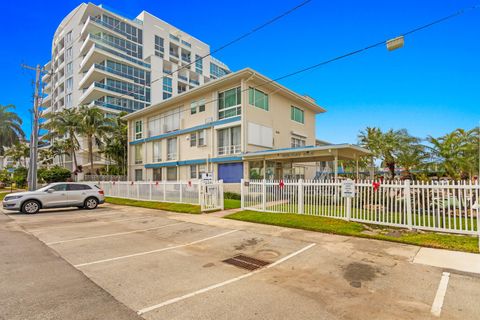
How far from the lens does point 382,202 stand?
8.75m

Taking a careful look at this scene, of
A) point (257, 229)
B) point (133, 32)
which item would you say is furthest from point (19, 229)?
point (133, 32)

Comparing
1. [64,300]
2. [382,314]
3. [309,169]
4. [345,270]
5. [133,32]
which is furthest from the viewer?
[133,32]

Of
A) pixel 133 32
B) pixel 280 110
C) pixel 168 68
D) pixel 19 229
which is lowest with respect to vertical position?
pixel 19 229

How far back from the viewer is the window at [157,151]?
26703 mm

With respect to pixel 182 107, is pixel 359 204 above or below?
below

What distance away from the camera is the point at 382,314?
Answer: 3344 mm

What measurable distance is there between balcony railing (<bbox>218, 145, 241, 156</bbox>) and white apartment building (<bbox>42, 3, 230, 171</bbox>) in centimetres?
2337

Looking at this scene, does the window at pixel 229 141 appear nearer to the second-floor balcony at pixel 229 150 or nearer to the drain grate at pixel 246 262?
the second-floor balcony at pixel 229 150

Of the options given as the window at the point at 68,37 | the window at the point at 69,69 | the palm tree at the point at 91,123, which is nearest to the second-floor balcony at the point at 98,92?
the window at the point at 69,69

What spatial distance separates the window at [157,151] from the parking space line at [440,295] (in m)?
24.9

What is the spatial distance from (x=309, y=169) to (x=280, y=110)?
6486 mm

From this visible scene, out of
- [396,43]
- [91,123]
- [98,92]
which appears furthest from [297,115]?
[98,92]

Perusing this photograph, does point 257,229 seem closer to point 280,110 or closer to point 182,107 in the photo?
point 280,110

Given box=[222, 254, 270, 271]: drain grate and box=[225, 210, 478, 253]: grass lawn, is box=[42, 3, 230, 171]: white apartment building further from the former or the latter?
box=[222, 254, 270, 271]: drain grate
